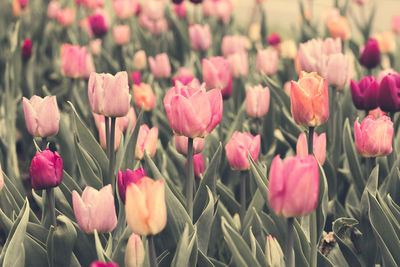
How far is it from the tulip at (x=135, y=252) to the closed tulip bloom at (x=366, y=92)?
41.5 inches

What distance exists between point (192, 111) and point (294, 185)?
404 millimetres

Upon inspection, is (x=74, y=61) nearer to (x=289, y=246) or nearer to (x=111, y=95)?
(x=111, y=95)

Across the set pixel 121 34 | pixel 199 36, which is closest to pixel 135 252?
pixel 199 36

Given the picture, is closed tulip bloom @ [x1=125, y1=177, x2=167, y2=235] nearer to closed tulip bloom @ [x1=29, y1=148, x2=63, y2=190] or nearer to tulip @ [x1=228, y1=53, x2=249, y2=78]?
closed tulip bloom @ [x1=29, y1=148, x2=63, y2=190]

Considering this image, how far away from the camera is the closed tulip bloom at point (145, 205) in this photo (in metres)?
1.26

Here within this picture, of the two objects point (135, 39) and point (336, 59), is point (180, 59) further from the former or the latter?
point (336, 59)

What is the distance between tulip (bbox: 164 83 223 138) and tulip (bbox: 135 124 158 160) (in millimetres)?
338

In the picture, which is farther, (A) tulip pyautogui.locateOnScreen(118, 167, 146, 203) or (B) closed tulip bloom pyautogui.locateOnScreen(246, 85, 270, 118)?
(B) closed tulip bloom pyautogui.locateOnScreen(246, 85, 270, 118)

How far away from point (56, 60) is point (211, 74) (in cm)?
199

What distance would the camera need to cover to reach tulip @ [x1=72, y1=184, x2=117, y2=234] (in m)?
1.50

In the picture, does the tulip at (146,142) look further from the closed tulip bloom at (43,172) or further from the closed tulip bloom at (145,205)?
the closed tulip bloom at (145,205)

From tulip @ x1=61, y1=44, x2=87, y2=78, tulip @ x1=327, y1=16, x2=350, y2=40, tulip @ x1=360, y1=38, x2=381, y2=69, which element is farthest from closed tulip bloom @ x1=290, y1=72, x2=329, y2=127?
tulip @ x1=327, y1=16, x2=350, y2=40

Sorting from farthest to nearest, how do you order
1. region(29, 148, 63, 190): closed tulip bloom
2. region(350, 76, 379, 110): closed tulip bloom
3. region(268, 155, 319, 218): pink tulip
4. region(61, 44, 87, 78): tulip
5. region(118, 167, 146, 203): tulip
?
region(61, 44, 87, 78): tulip
region(350, 76, 379, 110): closed tulip bloom
region(29, 148, 63, 190): closed tulip bloom
region(118, 167, 146, 203): tulip
region(268, 155, 319, 218): pink tulip

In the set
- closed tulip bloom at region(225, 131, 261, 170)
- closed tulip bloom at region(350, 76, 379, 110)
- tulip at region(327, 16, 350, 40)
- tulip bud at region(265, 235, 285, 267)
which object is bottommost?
tulip at region(327, 16, 350, 40)
